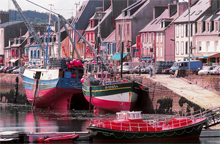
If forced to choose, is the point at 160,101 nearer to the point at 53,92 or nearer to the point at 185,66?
the point at 53,92

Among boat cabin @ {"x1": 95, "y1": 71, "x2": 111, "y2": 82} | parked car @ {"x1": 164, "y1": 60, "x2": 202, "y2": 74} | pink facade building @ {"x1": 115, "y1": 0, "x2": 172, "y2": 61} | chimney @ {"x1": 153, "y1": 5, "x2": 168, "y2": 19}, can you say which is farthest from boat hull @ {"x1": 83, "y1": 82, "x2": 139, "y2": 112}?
chimney @ {"x1": 153, "y1": 5, "x2": 168, "y2": 19}

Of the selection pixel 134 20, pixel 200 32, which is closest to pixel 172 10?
pixel 134 20

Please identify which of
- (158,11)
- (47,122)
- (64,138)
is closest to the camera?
(64,138)

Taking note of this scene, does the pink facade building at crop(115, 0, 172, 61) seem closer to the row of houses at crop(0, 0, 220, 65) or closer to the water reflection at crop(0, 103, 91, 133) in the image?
the row of houses at crop(0, 0, 220, 65)

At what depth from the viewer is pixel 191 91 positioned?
44969 millimetres

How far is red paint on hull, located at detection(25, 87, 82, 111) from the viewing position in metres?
56.0

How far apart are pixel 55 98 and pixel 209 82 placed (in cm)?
1975

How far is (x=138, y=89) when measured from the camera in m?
47.8

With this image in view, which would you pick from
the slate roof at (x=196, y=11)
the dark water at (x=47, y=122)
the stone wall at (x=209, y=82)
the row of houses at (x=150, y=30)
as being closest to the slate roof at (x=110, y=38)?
the row of houses at (x=150, y=30)

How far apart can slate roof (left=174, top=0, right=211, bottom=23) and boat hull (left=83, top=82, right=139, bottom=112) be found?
2859 cm

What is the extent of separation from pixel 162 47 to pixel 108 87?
113 feet

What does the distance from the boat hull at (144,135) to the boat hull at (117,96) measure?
50.8ft

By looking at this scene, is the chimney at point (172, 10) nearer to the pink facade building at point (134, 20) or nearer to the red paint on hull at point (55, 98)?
the pink facade building at point (134, 20)

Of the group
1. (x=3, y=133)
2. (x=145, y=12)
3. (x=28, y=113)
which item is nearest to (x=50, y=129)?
(x=3, y=133)
